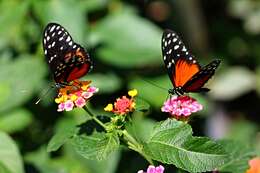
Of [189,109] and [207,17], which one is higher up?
[207,17]

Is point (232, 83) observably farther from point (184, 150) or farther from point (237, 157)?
point (184, 150)

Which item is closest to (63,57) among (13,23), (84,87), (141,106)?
(84,87)

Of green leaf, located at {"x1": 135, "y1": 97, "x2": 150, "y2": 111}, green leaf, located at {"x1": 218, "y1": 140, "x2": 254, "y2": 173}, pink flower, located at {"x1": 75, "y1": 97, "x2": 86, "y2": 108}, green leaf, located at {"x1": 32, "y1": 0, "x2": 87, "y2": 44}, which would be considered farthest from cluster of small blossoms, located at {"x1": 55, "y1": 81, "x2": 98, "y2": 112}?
green leaf, located at {"x1": 32, "y1": 0, "x2": 87, "y2": 44}

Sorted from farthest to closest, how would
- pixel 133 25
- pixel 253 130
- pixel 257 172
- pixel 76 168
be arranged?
1. pixel 253 130
2. pixel 133 25
3. pixel 76 168
4. pixel 257 172

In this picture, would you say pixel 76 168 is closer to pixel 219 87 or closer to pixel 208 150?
pixel 208 150

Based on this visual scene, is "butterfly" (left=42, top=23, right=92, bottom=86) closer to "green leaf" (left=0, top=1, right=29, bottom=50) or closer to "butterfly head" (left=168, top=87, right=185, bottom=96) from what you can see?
"butterfly head" (left=168, top=87, right=185, bottom=96)

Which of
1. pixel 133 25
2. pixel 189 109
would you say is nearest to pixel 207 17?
pixel 133 25
